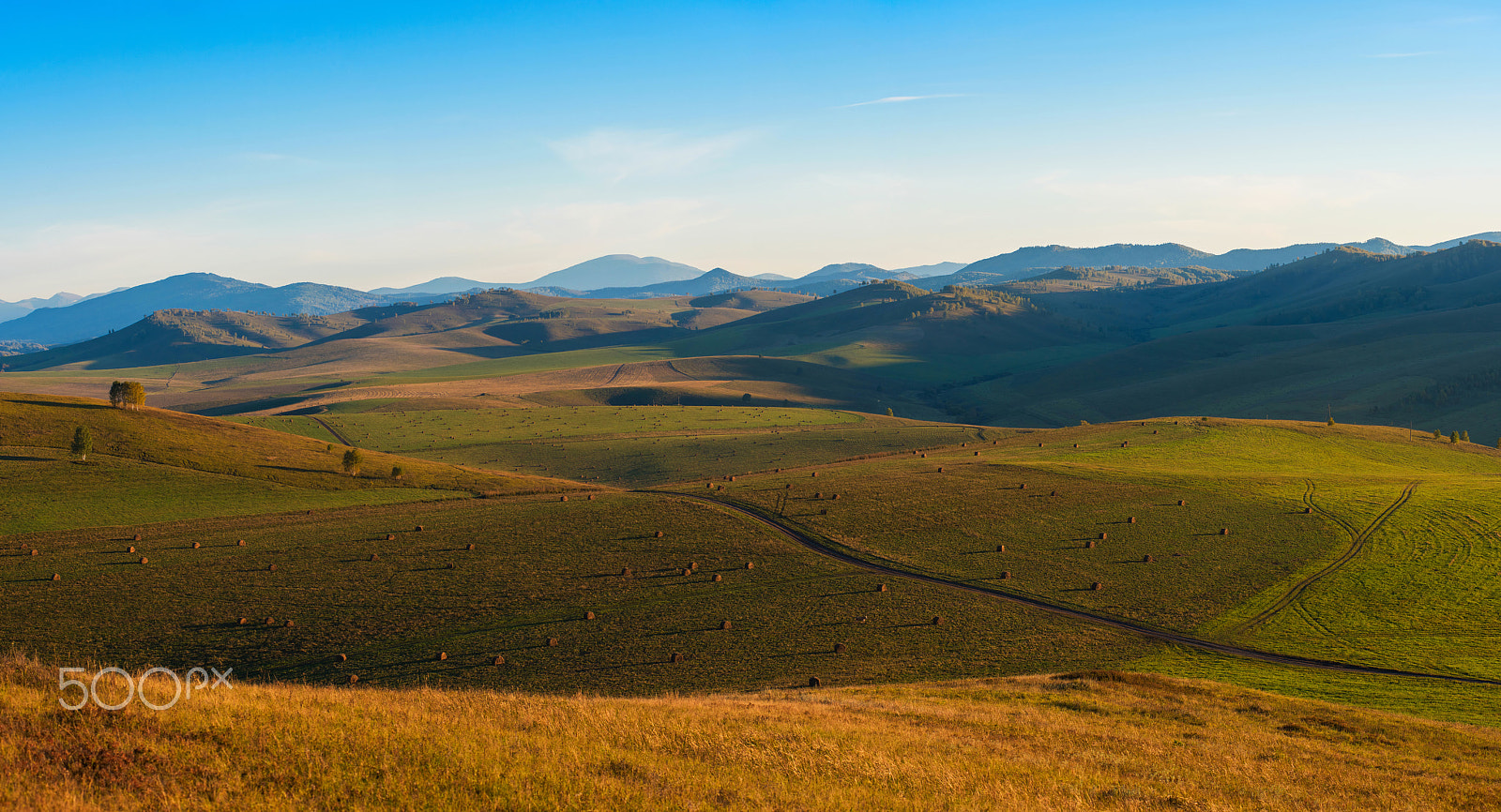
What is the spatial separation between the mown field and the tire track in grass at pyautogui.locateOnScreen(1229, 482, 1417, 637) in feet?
183

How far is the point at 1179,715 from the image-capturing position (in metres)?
32.7

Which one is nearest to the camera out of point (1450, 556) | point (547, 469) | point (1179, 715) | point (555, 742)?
point (555, 742)

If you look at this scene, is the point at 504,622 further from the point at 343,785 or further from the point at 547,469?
the point at 547,469

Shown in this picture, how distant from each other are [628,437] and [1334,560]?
11292 centimetres

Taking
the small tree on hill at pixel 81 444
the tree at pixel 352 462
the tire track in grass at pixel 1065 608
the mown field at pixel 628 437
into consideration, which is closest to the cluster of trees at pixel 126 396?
the small tree on hill at pixel 81 444

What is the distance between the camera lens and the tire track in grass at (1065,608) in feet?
140

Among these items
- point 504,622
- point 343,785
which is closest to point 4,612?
point 504,622

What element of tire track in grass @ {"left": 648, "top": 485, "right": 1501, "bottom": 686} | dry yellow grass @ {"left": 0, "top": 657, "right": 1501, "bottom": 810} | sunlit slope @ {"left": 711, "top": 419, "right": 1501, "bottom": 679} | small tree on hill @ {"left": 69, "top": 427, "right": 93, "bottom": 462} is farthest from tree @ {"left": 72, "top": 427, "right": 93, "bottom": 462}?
dry yellow grass @ {"left": 0, "top": 657, "right": 1501, "bottom": 810}

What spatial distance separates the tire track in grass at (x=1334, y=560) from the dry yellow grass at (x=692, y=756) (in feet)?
64.0

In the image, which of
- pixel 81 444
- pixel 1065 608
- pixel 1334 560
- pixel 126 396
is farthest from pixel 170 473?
pixel 1334 560

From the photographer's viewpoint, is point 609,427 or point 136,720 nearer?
point 136,720

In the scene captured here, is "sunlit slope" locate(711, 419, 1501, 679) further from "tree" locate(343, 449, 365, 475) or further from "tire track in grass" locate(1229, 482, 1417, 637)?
"tree" locate(343, 449, 365, 475)

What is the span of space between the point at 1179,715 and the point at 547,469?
10549 cm

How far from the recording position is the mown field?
125812 millimetres
